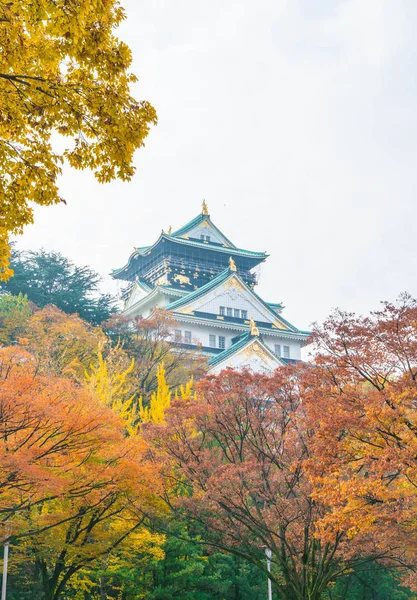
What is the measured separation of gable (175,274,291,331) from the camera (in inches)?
1666

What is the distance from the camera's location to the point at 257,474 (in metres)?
14.0

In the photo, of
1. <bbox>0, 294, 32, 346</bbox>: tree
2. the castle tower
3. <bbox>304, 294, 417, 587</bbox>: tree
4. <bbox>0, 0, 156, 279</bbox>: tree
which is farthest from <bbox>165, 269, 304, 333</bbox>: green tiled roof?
<bbox>0, 0, 156, 279</bbox>: tree

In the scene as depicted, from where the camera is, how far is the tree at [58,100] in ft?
16.1

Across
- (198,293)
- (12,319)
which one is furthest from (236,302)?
(12,319)

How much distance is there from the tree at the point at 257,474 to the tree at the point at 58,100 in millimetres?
7884

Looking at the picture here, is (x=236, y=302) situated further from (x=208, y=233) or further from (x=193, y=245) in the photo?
(x=208, y=233)

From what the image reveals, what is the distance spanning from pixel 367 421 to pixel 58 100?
7283 mm

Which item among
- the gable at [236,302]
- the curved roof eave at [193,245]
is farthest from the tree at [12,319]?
the curved roof eave at [193,245]

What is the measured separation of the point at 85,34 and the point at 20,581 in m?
17.8

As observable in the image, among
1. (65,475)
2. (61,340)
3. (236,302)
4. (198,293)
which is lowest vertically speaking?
(65,475)

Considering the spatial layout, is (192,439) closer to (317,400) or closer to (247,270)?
(317,400)

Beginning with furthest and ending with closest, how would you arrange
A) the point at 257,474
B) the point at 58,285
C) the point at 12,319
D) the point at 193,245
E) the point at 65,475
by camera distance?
the point at 193,245 < the point at 58,285 < the point at 12,319 < the point at 257,474 < the point at 65,475

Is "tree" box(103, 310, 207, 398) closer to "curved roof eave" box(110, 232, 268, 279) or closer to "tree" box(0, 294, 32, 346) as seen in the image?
"tree" box(0, 294, 32, 346)

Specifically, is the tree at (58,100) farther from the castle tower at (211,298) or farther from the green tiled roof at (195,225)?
the green tiled roof at (195,225)
